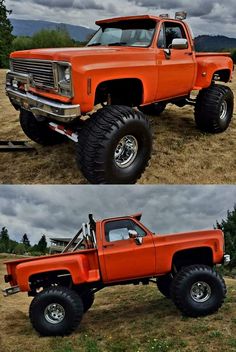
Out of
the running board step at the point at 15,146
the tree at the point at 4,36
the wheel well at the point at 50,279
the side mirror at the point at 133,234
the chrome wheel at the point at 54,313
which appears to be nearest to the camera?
the side mirror at the point at 133,234

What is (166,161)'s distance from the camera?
8148 mm

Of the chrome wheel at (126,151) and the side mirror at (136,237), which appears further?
the chrome wheel at (126,151)

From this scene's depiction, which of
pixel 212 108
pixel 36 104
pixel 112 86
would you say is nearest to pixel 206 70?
pixel 212 108

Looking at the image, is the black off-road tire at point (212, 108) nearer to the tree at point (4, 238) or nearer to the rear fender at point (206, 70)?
the rear fender at point (206, 70)

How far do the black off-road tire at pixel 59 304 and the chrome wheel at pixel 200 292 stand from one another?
6.11 feet

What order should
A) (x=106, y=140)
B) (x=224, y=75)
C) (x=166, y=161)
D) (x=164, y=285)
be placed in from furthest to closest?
(x=224, y=75) < (x=164, y=285) < (x=166, y=161) < (x=106, y=140)

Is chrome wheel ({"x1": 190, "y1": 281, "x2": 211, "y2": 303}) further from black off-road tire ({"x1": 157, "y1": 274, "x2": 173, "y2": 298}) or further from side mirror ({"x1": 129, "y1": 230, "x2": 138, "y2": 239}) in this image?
black off-road tire ({"x1": 157, "y1": 274, "x2": 173, "y2": 298})

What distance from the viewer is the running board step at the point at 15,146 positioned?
28.3 ft

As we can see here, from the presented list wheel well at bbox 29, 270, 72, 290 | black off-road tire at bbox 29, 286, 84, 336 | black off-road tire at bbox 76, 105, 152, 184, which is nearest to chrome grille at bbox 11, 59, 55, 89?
black off-road tire at bbox 76, 105, 152, 184

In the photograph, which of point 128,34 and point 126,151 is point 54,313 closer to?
point 126,151

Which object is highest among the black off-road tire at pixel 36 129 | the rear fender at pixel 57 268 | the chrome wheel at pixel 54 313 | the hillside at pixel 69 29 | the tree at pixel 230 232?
the hillside at pixel 69 29

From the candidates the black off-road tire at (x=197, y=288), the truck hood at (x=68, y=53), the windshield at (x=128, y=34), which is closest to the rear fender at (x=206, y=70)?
the windshield at (x=128, y=34)

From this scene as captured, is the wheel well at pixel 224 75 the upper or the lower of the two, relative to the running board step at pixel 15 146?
upper

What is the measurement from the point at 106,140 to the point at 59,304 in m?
2.74
